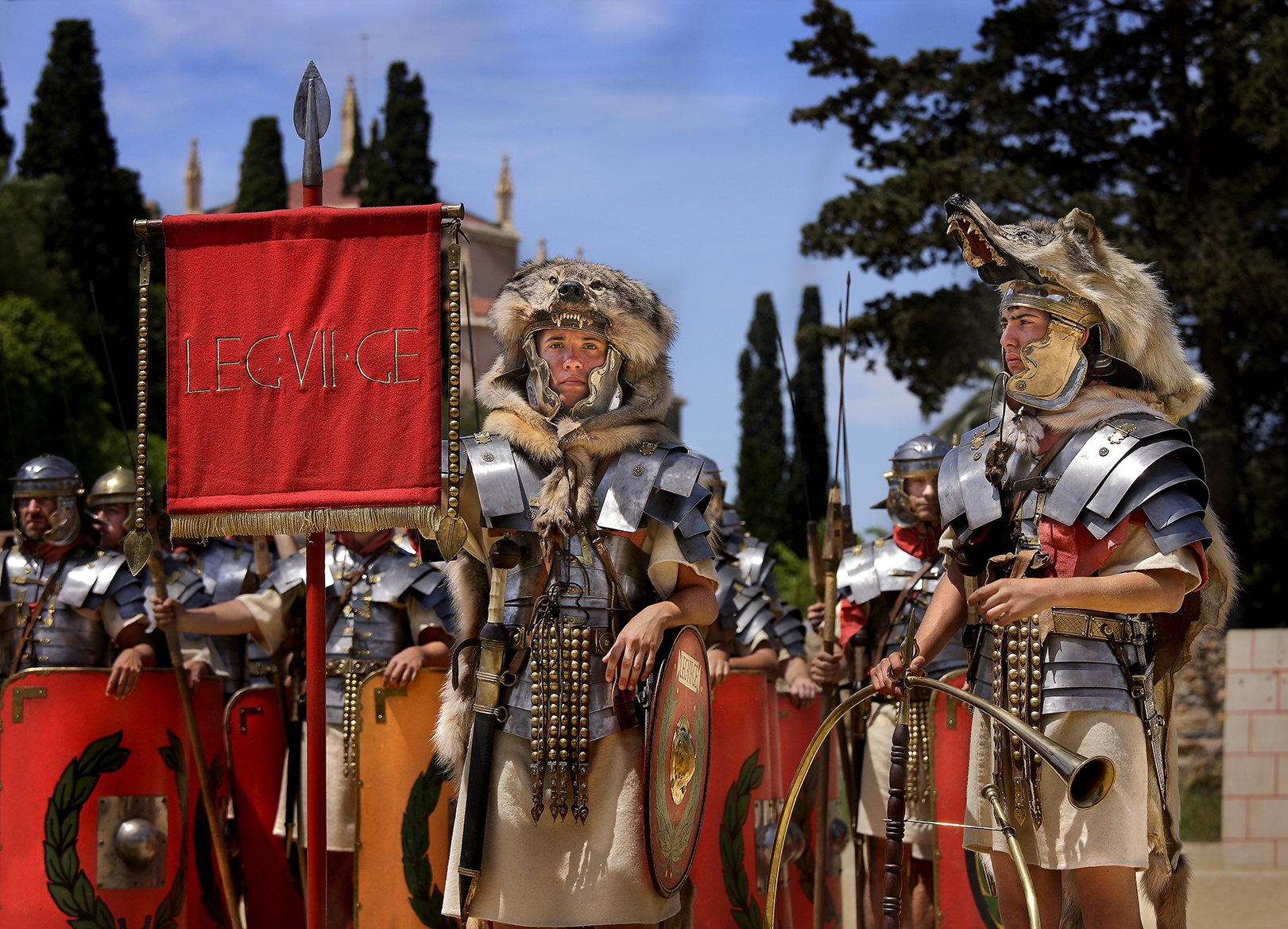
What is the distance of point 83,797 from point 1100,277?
12.9 feet

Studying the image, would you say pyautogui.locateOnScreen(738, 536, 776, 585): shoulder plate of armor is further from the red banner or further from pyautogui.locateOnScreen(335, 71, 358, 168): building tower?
pyautogui.locateOnScreen(335, 71, 358, 168): building tower

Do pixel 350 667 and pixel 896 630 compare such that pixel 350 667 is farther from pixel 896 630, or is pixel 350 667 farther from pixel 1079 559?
pixel 1079 559

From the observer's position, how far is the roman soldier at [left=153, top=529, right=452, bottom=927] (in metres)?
5.56

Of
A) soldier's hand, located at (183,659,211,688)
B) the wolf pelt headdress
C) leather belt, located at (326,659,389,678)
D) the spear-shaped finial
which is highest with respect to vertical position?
the spear-shaped finial

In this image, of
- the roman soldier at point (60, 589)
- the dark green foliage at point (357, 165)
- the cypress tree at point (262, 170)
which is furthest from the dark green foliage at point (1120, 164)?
the cypress tree at point (262, 170)

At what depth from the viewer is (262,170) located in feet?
111

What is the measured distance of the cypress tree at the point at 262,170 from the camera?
3344 centimetres

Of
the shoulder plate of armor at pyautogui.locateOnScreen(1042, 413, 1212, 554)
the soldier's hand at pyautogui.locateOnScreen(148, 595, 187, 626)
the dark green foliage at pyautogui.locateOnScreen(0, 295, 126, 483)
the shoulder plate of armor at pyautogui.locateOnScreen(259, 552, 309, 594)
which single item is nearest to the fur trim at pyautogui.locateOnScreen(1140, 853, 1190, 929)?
the shoulder plate of armor at pyautogui.locateOnScreen(1042, 413, 1212, 554)

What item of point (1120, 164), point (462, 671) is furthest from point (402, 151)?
point (462, 671)

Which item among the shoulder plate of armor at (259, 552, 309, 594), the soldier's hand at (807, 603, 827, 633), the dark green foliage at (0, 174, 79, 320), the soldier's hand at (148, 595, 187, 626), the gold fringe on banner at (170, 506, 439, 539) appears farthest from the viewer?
the dark green foliage at (0, 174, 79, 320)

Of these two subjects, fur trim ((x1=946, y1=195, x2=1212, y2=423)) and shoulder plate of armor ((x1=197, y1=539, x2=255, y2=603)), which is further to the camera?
shoulder plate of armor ((x1=197, y1=539, x2=255, y2=603))

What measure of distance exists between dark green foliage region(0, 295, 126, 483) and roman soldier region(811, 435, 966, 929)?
674 inches

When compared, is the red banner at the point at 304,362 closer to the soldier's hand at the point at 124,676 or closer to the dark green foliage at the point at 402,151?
the soldier's hand at the point at 124,676

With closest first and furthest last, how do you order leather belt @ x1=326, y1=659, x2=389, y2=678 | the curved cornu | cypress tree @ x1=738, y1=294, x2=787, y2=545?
the curved cornu, leather belt @ x1=326, y1=659, x2=389, y2=678, cypress tree @ x1=738, y1=294, x2=787, y2=545
